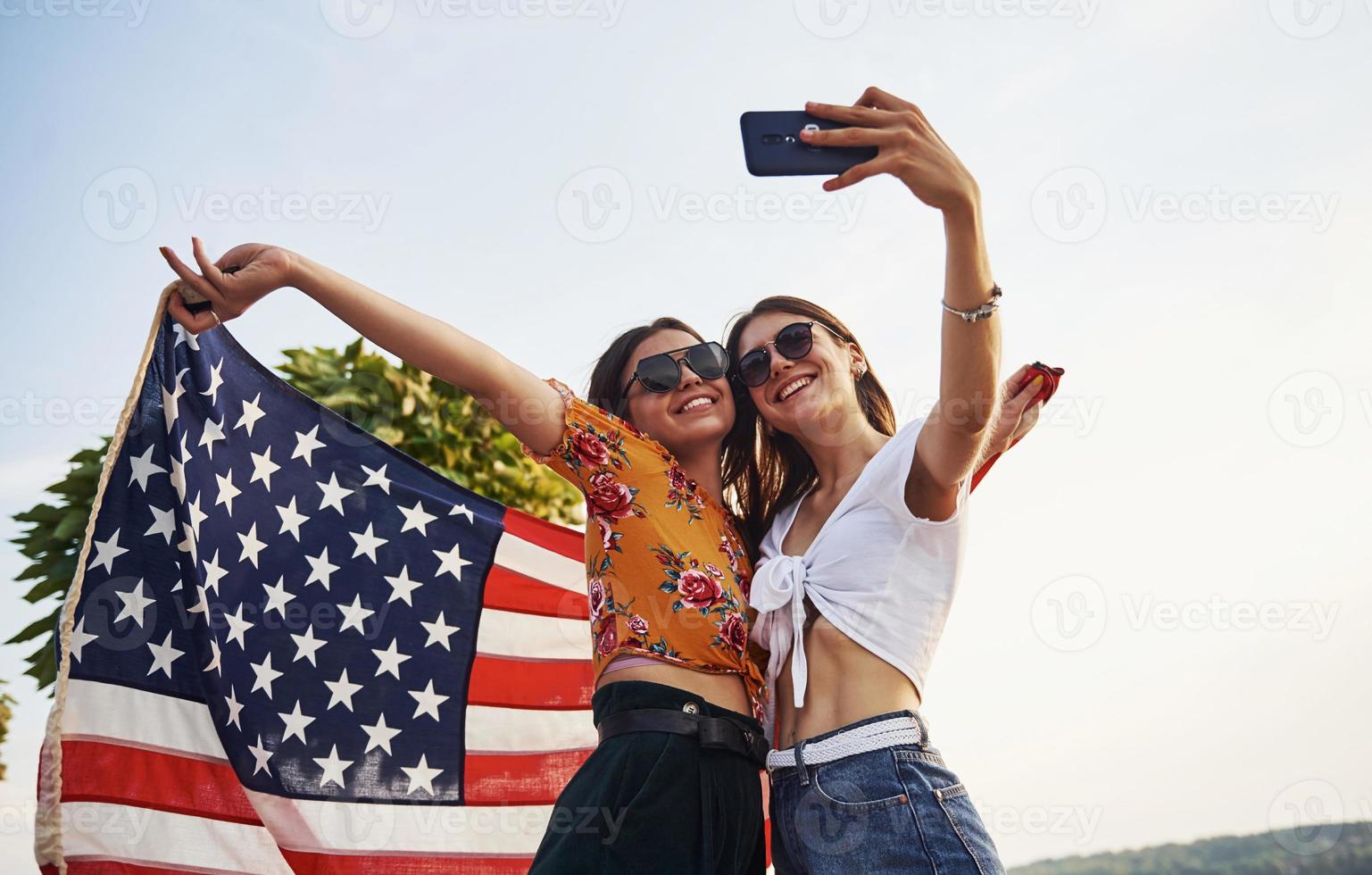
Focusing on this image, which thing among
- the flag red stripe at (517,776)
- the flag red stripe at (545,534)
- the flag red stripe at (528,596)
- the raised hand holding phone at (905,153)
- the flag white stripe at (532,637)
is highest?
the raised hand holding phone at (905,153)

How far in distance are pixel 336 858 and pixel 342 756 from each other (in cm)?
34

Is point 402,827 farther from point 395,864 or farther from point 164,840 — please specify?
point 164,840

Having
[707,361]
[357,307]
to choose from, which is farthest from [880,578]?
[357,307]

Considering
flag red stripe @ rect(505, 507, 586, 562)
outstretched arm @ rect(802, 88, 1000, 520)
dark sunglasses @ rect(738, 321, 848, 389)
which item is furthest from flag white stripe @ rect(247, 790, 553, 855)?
outstretched arm @ rect(802, 88, 1000, 520)

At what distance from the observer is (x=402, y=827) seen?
3756 mm

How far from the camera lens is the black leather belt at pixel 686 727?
7.96 ft

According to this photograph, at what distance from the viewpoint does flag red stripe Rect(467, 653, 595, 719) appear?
414cm

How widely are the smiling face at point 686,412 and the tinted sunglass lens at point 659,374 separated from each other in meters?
0.02

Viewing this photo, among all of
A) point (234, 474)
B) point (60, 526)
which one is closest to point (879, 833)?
point (234, 474)

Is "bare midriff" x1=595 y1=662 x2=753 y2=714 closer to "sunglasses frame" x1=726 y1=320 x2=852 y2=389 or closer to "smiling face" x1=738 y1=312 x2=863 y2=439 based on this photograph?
"smiling face" x1=738 y1=312 x2=863 y2=439

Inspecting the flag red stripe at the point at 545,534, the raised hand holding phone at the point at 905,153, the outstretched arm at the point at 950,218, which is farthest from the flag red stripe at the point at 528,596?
the raised hand holding phone at the point at 905,153

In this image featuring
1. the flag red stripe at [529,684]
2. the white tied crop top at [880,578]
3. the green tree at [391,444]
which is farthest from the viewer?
the green tree at [391,444]

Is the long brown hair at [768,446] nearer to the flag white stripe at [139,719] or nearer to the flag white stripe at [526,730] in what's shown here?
the flag white stripe at [526,730]

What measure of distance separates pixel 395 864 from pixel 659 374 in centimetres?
211
